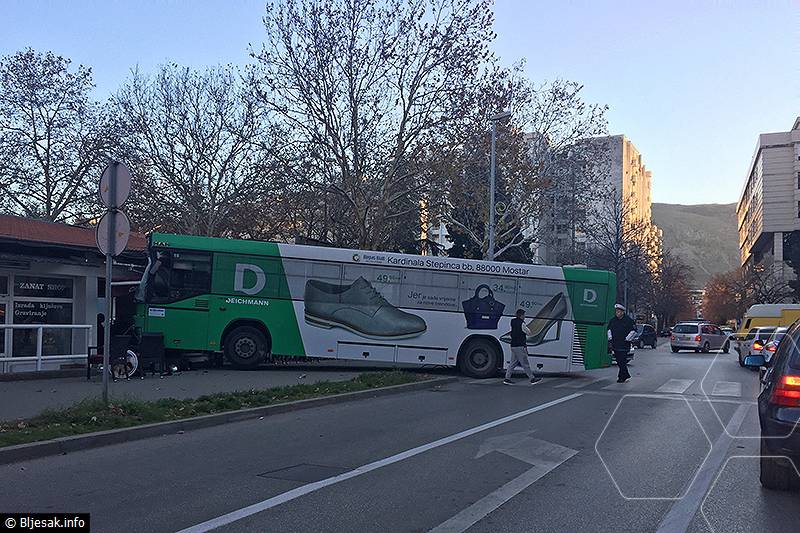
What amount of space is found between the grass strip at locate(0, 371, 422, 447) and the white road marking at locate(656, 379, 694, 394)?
297 inches

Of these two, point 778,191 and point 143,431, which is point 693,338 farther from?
point 778,191

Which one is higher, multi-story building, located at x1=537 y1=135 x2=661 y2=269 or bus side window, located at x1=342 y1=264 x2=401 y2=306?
multi-story building, located at x1=537 y1=135 x2=661 y2=269

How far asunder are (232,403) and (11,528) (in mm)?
6073

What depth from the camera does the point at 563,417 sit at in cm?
1196

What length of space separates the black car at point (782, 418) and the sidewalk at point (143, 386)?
8.69 metres

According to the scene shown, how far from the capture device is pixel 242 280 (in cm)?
1931

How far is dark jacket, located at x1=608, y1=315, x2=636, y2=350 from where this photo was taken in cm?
1808

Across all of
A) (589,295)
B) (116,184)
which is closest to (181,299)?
(116,184)

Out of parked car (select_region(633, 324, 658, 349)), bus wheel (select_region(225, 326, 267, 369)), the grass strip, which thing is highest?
bus wheel (select_region(225, 326, 267, 369))

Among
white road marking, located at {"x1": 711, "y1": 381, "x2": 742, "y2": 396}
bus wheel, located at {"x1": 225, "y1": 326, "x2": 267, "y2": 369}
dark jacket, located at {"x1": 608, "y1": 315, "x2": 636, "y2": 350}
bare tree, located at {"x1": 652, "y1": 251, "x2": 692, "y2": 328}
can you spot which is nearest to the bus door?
bus wheel, located at {"x1": 225, "y1": 326, "x2": 267, "y2": 369}

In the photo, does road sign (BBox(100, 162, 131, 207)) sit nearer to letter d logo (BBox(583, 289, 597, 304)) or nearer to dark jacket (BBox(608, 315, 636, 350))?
dark jacket (BBox(608, 315, 636, 350))

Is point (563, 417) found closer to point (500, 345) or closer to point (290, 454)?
point (290, 454)

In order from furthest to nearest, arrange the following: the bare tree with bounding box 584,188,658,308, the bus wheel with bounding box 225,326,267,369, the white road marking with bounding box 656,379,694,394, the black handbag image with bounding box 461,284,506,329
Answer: the bare tree with bounding box 584,188,658,308, the black handbag image with bounding box 461,284,506,329, the bus wheel with bounding box 225,326,267,369, the white road marking with bounding box 656,379,694,394

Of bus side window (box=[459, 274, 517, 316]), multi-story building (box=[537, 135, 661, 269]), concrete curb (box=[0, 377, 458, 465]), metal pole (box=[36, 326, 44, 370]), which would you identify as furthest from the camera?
multi-story building (box=[537, 135, 661, 269])
